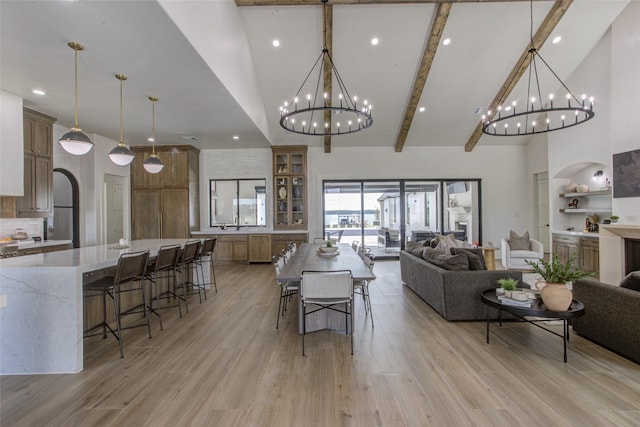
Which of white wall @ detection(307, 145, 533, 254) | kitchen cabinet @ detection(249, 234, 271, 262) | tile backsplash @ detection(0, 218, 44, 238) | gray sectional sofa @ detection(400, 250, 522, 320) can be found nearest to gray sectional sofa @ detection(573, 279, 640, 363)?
gray sectional sofa @ detection(400, 250, 522, 320)

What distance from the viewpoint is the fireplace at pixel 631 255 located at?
5176 mm

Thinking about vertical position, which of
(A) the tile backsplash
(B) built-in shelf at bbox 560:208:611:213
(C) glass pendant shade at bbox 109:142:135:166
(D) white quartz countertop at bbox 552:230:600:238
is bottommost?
(D) white quartz countertop at bbox 552:230:600:238

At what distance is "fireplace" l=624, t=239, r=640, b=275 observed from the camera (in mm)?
5176

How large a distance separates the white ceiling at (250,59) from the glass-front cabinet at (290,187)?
1.25 feet

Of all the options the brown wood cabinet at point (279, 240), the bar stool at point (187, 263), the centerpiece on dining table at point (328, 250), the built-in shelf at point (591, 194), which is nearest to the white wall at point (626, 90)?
the built-in shelf at point (591, 194)

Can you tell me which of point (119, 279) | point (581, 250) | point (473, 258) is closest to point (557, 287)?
point (473, 258)

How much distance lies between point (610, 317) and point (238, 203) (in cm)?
752

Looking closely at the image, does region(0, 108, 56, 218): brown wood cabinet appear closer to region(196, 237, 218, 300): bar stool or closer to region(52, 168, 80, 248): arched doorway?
region(52, 168, 80, 248): arched doorway

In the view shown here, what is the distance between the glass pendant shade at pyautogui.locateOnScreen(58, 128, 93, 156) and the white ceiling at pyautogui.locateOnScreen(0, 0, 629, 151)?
822 mm

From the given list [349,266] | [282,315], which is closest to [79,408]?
[282,315]

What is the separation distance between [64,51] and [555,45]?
7963mm

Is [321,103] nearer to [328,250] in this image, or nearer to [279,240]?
[279,240]

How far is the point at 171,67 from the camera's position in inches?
139

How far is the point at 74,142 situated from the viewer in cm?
334
